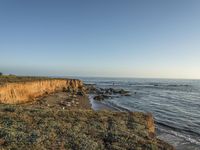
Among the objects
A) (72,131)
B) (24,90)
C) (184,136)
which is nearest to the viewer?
(72,131)

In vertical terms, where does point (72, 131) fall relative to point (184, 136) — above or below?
above

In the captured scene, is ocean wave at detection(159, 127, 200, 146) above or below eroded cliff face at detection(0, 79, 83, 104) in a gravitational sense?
below

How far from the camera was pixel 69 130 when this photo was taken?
10.0 metres

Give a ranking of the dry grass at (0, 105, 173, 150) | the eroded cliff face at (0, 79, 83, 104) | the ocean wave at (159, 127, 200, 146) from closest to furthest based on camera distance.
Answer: the dry grass at (0, 105, 173, 150), the ocean wave at (159, 127, 200, 146), the eroded cliff face at (0, 79, 83, 104)

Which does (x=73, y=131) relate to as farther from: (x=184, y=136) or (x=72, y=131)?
(x=184, y=136)

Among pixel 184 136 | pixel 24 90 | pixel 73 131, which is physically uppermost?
pixel 24 90

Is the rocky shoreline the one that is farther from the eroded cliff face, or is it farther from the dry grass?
the eroded cliff face

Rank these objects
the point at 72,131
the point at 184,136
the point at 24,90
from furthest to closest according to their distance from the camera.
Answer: the point at 24,90 → the point at 184,136 → the point at 72,131

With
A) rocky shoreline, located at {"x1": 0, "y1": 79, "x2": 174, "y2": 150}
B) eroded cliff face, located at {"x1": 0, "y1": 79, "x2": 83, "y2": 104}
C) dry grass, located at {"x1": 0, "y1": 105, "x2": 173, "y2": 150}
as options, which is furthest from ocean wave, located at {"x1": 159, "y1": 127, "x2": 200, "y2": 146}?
eroded cliff face, located at {"x1": 0, "y1": 79, "x2": 83, "y2": 104}

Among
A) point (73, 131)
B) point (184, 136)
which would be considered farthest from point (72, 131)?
point (184, 136)

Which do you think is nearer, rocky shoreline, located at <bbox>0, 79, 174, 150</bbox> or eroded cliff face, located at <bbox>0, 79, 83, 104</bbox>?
rocky shoreline, located at <bbox>0, 79, 174, 150</bbox>

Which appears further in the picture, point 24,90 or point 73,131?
point 24,90

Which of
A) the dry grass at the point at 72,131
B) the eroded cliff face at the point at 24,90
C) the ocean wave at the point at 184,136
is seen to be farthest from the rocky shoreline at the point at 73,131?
the eroded cliff face at the point at 24,90

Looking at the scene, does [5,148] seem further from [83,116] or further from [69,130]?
[83,116]
